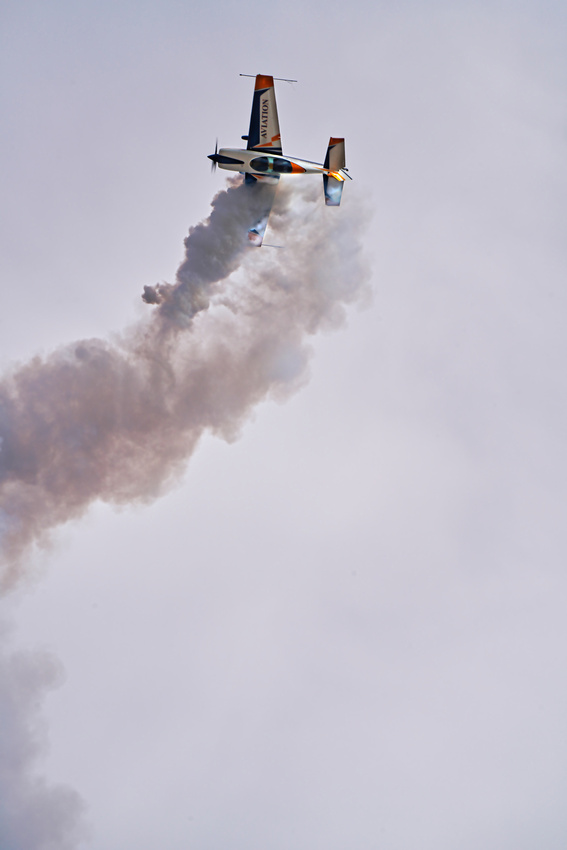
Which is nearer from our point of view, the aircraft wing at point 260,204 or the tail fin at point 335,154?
the tail fin at point 335,154

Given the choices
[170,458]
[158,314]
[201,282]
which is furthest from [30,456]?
[201,282]

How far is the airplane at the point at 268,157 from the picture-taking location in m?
51.7

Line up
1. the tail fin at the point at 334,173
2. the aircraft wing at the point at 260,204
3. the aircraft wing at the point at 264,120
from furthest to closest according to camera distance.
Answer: the aircraft wing at the point at 260,204 → the tail fin at the point at 334,173 → the aircraft wing at the point at 264,120

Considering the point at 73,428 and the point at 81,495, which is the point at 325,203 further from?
the point at 81,495

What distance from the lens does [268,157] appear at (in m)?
51.6

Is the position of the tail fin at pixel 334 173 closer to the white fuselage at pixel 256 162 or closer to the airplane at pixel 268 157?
the airplane at pixel 268 157

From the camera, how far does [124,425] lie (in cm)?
5562

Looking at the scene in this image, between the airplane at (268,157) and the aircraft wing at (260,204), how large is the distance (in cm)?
12

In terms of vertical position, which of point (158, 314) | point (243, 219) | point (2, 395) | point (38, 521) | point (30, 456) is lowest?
point (38, 521)

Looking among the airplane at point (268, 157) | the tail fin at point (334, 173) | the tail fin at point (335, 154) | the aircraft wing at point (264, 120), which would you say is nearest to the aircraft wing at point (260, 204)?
the airplane at point (268, 157)

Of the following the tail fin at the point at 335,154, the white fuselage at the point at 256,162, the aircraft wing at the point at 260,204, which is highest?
the tail fin at the point at 335,154

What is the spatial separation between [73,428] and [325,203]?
2908 cm


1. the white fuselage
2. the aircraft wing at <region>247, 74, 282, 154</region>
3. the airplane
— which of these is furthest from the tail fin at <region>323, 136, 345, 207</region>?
the aircraft wing at <region>247, 74, 282, 154</region>

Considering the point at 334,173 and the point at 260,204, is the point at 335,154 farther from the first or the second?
the point at 260,204
